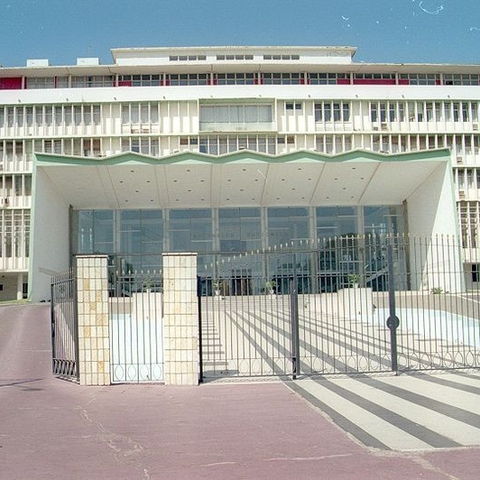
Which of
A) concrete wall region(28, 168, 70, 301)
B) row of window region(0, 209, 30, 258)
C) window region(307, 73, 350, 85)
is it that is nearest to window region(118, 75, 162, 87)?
window region(307, 73, 350, 85)

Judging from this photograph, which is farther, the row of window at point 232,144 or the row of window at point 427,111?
the row of window at point 427,111

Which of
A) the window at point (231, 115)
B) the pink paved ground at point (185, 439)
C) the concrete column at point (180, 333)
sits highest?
the window at point (231, 115)

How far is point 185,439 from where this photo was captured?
7188mm

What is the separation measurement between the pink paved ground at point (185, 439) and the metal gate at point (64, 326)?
75cm

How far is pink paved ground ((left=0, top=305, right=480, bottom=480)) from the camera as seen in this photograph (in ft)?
19.2

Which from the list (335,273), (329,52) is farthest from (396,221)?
(335,273)

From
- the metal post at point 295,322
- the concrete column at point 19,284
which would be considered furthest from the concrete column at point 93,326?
the concrete column at point 19,284

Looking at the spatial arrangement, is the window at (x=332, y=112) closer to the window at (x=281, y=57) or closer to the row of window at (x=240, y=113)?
the row of window at (x=240, y=113)

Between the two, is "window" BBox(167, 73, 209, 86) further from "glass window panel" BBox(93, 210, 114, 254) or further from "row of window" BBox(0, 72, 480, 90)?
"glass window panel" BBox(93, 210, 114, 254)

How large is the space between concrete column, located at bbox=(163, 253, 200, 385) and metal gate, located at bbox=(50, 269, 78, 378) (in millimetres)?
1757

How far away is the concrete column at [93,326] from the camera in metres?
11.3

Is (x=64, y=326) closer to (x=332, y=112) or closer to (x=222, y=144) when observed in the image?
(x=222, y=144)

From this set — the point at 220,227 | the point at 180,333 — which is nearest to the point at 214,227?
the point at 220,227

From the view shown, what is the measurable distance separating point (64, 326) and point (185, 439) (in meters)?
6.74
